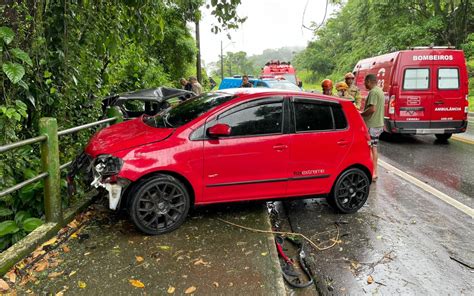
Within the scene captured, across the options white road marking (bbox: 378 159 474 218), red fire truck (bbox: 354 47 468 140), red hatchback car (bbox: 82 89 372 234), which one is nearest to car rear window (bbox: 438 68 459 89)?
red fire truck (bbox: 354 47 468 140)

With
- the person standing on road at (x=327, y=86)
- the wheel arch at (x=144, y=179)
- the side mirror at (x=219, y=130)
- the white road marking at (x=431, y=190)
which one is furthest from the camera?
the person standing on road at (x=327, y=86)

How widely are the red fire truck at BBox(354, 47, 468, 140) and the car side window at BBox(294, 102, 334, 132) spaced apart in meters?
5.42

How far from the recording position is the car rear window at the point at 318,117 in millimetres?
4645

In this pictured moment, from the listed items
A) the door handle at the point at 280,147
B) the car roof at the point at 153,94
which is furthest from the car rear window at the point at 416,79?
the door handle at the point at 280,147

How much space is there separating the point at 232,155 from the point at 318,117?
1.30 metres

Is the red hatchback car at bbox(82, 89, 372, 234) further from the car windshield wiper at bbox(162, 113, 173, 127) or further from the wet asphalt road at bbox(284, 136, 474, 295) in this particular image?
the wet asphalt road at bbox(284, 136, 474, 295)

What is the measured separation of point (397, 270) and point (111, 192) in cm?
301

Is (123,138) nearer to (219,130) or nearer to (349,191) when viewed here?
(219,130)

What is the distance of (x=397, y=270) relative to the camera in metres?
3.72

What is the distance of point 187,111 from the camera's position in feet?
15.4

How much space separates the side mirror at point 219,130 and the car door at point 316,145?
2.91ft

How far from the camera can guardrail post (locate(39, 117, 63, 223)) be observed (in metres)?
3.84

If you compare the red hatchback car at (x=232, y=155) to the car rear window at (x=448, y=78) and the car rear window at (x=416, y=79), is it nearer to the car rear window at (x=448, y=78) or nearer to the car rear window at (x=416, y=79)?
the car rear window at (x=416, y=79)

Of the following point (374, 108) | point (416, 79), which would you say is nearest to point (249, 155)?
point (374, 108)
